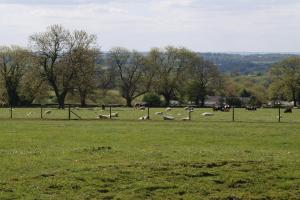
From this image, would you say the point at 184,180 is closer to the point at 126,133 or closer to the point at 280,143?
the point at 280,143

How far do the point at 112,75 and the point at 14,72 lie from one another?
2079cm

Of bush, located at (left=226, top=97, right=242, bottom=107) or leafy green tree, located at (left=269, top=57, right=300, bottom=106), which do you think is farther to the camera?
leafy green tree, located at (left=269, top=57, right=300, bottom=106)

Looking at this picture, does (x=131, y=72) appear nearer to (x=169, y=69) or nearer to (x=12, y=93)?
(x=169, y=69)

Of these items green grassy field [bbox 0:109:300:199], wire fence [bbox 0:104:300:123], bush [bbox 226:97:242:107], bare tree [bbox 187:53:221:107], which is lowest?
bush [bbox 226:97:242:107]

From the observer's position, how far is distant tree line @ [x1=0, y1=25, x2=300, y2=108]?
90.7m

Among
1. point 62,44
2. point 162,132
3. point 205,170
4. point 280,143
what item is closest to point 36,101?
point 62,44

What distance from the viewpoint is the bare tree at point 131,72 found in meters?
115

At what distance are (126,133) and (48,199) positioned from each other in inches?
766

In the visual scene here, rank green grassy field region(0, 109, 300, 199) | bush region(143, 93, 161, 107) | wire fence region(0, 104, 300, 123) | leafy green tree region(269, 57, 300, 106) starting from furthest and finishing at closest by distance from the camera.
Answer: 1. leafy green tree region(269, 57, 300, 106)
2. bush region(143, 93, 161, 107)
3. wire fence region(0, 104, 300, 123)
4. green grassy field region(0, 109, 300, 199)

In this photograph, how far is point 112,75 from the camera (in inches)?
4520

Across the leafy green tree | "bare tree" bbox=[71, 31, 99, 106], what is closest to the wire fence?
"bare tree" bbox=[71, 31, 99, 106]

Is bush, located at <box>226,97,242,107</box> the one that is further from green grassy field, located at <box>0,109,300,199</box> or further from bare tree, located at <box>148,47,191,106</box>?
green grassy field, located at <box>0,109,300,199</box>

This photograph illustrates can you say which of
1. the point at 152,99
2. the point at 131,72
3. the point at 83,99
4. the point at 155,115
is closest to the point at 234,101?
the point at 152,99

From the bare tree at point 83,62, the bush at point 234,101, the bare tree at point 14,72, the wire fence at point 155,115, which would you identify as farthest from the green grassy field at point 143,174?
the bush at point 234,101
